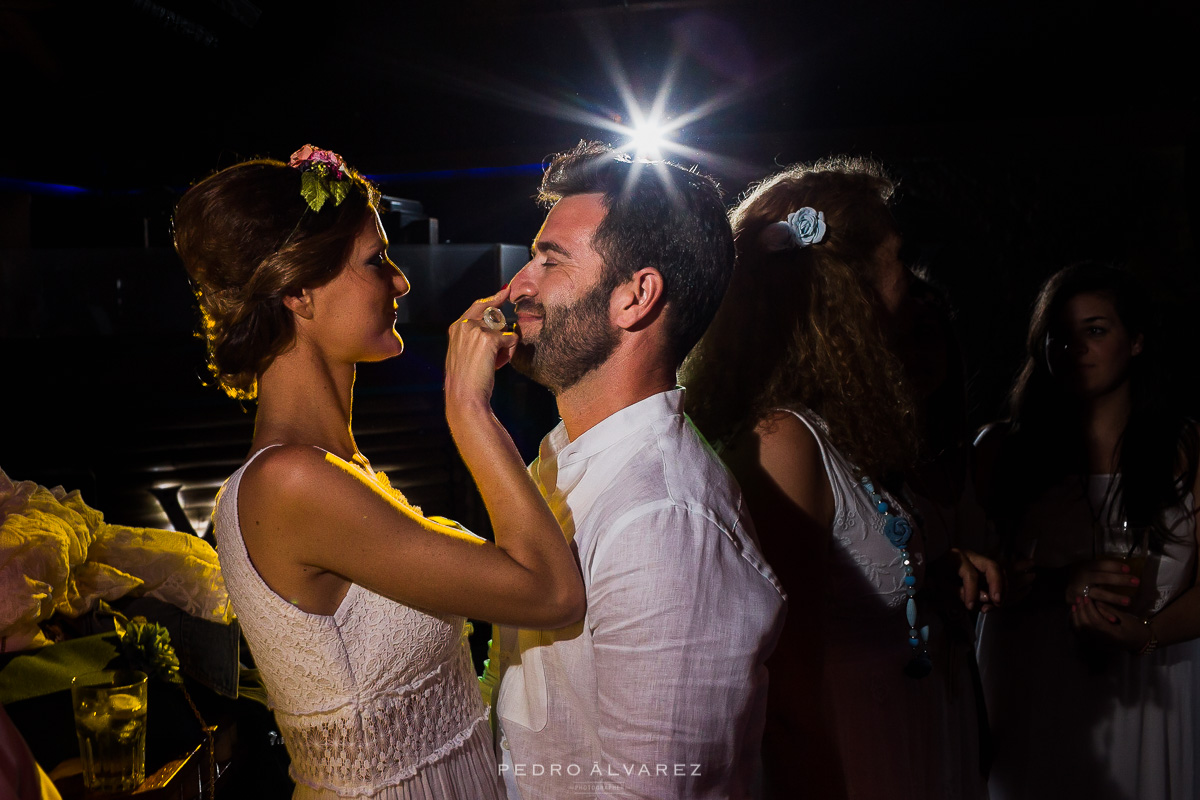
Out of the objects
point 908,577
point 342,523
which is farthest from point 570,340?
point 908,577

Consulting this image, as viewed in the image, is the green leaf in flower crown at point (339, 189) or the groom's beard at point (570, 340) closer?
the groom's beard at point (570, 340)

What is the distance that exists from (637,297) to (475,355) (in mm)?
264

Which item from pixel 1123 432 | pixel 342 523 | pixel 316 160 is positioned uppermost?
pixel 1123 432

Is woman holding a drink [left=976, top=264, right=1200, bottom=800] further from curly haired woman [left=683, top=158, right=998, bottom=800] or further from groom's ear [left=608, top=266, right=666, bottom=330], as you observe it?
→ groom's ear [left=608, top=266, right=666, bottom=330]

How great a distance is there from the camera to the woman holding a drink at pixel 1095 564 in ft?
7.52

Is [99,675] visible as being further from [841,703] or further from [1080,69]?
[1080,69]

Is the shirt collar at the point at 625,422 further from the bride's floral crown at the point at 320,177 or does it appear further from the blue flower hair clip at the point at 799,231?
the bride's floral crown at the point at 320,177

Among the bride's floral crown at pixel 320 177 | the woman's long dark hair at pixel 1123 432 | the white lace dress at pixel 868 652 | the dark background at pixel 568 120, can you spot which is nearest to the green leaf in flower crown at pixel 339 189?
the bride's floral crown at pixel 320 177

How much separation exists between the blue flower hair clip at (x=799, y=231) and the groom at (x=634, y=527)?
1.08 feet

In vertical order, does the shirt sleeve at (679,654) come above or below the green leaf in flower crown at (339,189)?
below

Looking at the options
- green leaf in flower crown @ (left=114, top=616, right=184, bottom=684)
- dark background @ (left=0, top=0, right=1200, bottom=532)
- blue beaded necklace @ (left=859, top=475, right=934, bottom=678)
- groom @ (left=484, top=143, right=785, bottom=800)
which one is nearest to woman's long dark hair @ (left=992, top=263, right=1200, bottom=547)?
blue beaded necklace @ (left=859, top=475, right=934, bottom=678)

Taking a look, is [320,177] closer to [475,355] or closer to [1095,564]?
[475,355]

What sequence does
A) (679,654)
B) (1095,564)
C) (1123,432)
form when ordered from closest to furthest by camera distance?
1. (679,654)
2. (1095,564)
3. (1123,432)

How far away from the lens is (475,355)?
1.26 metres
